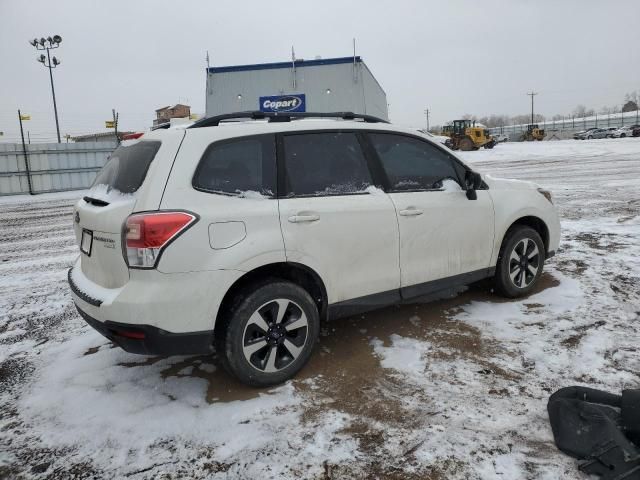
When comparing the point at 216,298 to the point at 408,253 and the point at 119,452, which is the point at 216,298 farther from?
the point at 408,253

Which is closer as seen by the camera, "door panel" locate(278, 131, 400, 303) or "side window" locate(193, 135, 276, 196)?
"side window" locate(193, 135, 276, 196)

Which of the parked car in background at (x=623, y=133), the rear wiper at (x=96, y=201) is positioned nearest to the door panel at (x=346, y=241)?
the rear wiper at (x=96, y=201)

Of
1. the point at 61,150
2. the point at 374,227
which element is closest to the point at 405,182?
the point at 374,227

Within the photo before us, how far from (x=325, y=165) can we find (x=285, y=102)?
30.5 ft

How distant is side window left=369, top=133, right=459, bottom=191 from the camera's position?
3768mm

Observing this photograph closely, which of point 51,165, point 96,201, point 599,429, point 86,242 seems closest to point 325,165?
point 96,201

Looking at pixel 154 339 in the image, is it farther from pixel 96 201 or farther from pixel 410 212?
pixel 410 212

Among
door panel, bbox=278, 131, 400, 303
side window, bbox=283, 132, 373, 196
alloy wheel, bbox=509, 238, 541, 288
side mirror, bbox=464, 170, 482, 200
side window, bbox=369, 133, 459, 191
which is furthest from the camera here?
alloy wheel, bbox=509, 238, 541, 288

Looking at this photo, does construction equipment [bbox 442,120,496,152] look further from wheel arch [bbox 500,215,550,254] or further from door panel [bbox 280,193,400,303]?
door panel [bbox 280,193,400,303]

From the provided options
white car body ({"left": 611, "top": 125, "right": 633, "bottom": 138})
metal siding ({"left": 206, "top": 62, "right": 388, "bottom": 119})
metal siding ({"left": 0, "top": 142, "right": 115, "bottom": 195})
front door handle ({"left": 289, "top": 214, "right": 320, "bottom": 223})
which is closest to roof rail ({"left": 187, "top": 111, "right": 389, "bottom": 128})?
front door handle ({"left": 289, "top": 214, "right": 320, "bottom": 223})

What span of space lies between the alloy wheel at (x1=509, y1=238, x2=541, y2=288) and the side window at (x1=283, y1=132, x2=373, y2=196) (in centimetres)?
184

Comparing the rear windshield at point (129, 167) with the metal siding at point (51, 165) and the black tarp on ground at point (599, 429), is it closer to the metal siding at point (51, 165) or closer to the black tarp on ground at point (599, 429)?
the black tarp on ground at point (599, 429)

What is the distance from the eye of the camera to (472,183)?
4152mm

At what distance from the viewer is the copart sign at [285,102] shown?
40.1 feet
